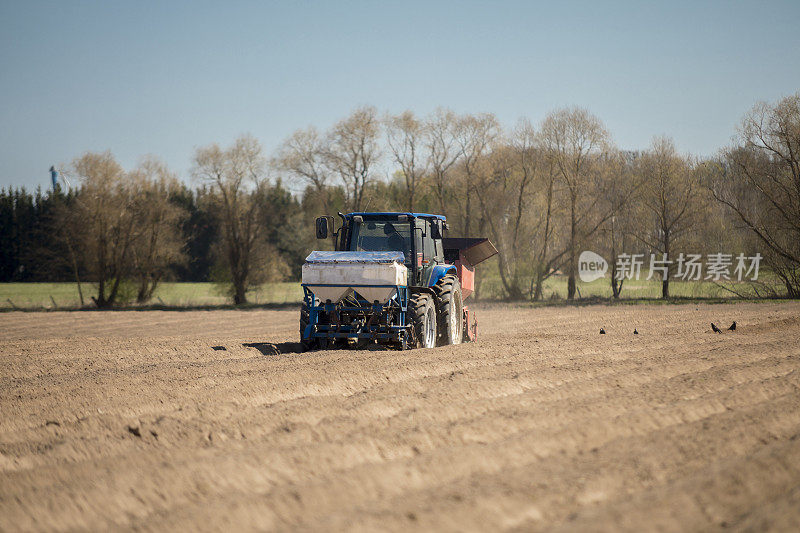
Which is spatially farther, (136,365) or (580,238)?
(580,238)

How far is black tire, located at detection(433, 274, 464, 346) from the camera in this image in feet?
42.3

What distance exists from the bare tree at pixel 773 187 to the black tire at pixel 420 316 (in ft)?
69.7

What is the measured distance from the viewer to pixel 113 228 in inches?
1403

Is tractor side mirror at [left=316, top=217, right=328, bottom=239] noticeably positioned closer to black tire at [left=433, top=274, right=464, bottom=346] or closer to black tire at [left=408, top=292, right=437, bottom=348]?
black tire at [left=408, top=292, right=437, bottom=348]

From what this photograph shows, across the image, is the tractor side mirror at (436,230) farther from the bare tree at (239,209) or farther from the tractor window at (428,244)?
the bare tree at (239,209)

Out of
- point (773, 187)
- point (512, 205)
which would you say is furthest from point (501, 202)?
point (773, 187)

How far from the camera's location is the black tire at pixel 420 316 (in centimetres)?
1191

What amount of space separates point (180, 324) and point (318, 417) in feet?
61.4

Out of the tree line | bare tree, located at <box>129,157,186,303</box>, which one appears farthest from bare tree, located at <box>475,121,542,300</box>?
bare tree, located at <box>129,157,186,303</box>

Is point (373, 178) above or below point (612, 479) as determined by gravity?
above

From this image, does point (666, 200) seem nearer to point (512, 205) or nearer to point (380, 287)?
point (512, 205)

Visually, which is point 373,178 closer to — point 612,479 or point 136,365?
point 136,365

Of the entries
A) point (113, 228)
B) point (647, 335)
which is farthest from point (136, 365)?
point (113, 228)

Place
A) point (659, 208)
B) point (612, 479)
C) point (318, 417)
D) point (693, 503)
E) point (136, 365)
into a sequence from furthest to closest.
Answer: point (659, 208) → point (136, 365) → point (318, 417) → point (612, 479) → point (693, 503)
